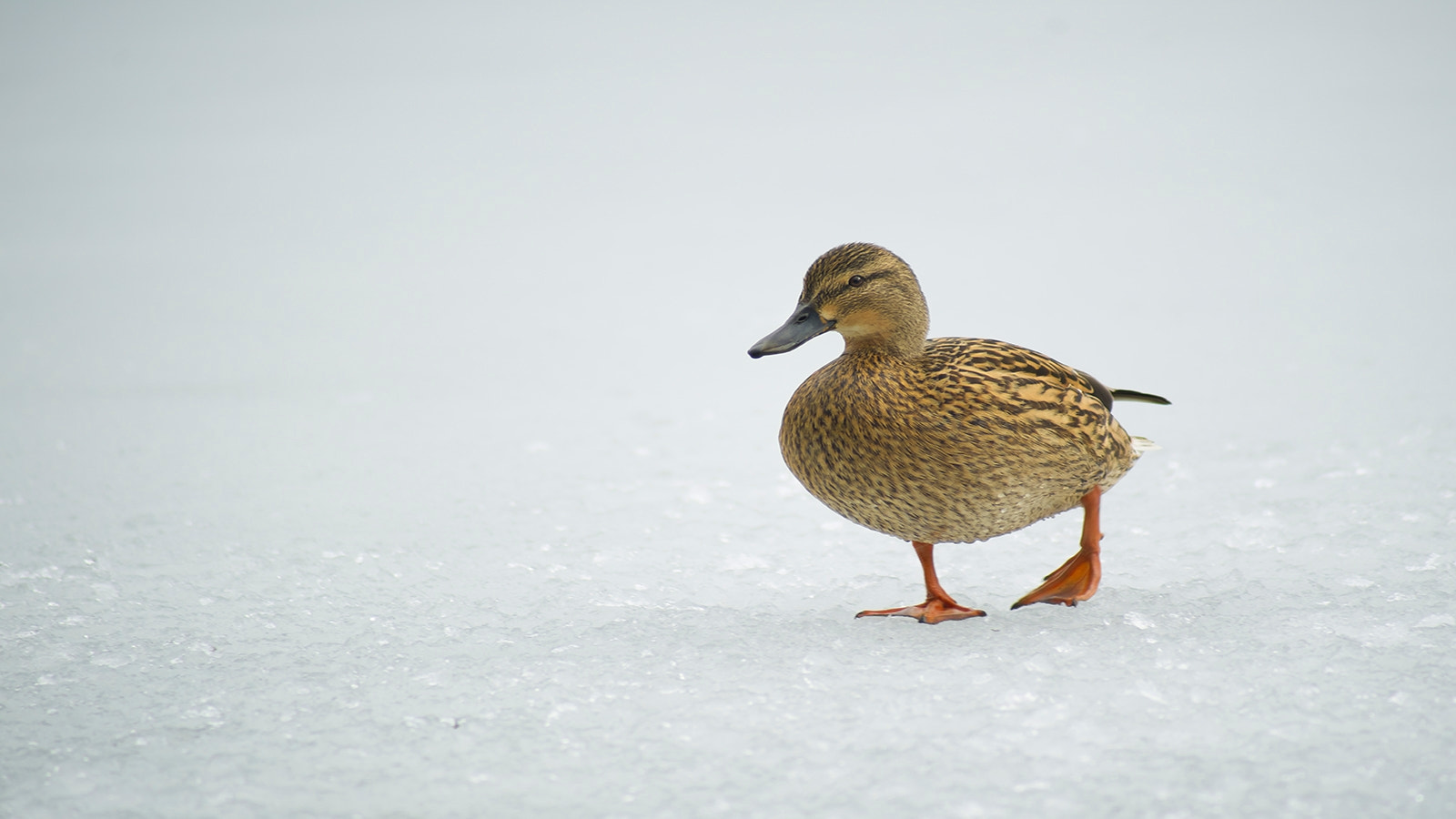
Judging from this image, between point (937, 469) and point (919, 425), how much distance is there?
0.37 feet

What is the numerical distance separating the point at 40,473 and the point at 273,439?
2.98ft

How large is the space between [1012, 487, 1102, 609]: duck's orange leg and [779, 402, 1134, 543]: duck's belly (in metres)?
0.25

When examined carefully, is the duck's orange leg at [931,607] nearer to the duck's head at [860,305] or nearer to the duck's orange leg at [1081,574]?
the duck's orange leg at [1081,574]

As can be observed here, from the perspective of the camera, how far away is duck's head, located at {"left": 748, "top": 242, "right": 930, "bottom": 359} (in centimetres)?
290

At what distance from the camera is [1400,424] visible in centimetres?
460

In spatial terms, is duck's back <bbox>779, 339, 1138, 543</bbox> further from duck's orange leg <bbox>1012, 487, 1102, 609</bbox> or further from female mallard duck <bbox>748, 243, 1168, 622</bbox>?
duck's orange leg <bbox>1012, 487, 1102, 609</bbox>

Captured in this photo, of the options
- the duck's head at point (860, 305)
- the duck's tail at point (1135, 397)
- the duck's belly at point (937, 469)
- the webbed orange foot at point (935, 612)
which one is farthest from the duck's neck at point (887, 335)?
the duck's tail at point (1135, 397)

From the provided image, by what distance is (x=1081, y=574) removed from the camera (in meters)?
3.19

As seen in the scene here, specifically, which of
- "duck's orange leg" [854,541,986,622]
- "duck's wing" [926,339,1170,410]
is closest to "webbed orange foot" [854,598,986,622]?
"duck's orange leg" [854,541,986,622]

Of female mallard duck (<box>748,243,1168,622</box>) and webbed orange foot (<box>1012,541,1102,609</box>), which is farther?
webbed orange foot (<box>1012,541,1102,609</box>)

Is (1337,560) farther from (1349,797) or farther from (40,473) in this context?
(40,473)

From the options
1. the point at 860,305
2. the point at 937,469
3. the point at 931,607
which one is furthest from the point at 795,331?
the point at 931,607

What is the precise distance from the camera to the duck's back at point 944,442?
110 inches

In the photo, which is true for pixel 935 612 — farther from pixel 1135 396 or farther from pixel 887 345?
pixel 1135 396
